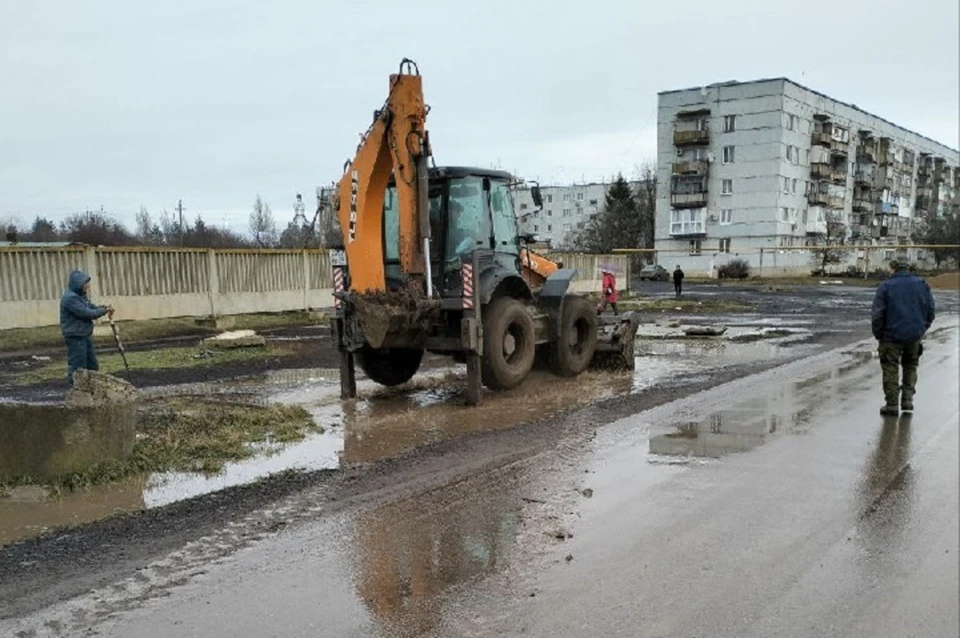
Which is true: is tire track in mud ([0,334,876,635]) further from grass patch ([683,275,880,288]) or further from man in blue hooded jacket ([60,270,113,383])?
grass patch ([683,275,880,288])

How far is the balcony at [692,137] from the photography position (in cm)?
7069

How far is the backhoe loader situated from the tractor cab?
14mm

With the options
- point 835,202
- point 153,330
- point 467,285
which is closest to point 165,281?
point 153,330

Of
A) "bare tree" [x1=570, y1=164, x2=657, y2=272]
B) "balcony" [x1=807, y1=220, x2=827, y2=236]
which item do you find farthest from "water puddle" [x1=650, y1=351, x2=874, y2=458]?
"bare tree" [x1=570, y1=164, x2=657, y2=272]

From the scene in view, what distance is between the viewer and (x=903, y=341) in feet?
27.5

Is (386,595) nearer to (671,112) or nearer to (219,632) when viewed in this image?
(219,632)

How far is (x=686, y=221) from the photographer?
72.7 metres

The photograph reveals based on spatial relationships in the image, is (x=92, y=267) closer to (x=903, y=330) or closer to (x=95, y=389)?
(x=95, y=389)

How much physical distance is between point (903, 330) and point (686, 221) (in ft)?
219

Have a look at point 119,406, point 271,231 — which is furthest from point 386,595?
point 271,231

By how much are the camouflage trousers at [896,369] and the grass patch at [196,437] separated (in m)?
6.37

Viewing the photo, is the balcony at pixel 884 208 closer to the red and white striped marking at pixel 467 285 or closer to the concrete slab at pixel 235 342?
the concrete slab at pixel 235 342

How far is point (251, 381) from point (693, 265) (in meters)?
63.1

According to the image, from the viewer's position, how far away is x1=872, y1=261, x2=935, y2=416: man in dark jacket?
8.36 m
